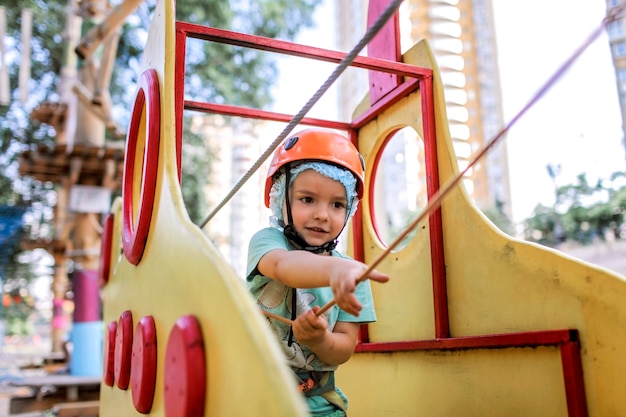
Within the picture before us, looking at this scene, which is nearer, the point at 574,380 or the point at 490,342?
the point at 574,380

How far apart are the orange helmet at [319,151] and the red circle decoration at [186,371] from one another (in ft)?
2.16

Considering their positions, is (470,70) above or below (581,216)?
above

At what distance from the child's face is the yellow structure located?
0.34 metres

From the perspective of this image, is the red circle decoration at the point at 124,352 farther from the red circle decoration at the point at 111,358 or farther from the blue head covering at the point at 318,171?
the blue head covering at the point at 318,171

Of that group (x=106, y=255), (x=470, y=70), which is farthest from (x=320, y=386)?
(x=470, y=70)

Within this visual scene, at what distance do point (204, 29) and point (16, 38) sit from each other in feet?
35.5

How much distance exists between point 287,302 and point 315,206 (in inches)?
11.7

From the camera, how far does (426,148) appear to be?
7.20ft

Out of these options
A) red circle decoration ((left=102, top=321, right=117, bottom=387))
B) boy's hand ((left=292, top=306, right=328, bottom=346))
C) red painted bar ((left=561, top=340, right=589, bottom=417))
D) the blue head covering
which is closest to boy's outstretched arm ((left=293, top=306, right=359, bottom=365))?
boy's hand ((left=292, top=306, right=328, bottom=346))

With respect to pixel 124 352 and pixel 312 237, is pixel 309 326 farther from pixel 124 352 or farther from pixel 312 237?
pixel 124 352

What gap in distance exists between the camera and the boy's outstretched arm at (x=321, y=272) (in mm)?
968

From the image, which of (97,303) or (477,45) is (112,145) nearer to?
(97,303)

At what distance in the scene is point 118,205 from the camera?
281 cm

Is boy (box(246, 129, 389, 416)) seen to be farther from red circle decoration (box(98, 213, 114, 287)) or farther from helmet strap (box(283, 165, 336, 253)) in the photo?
red circle decoration (box(98, 213, 114, 287))
